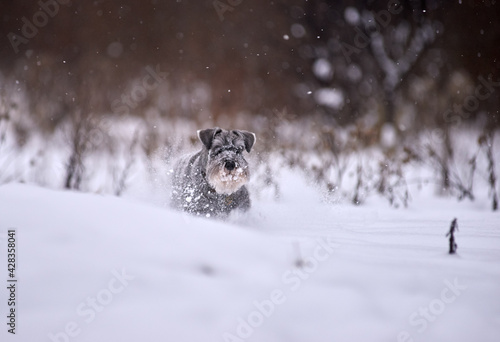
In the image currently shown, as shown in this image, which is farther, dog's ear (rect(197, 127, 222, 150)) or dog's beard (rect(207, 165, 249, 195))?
dog's ear (rect(197, 127, 222, 150))

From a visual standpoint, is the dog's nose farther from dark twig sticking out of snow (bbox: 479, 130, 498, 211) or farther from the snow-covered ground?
dark twig sticking out of snow (bbox: 479, 130, 498, 211)

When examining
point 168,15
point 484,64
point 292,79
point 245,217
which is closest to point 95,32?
point 168,15

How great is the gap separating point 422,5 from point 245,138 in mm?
9404

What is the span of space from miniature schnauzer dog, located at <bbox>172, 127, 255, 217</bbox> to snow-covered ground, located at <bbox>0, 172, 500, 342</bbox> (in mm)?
2066

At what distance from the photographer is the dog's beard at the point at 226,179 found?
4.73 metres

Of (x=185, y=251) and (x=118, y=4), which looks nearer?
(x=185, y=251)

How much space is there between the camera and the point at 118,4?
13.2m

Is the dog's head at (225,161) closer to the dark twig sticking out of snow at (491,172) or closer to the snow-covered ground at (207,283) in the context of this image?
the snow-covered ground at (207,283)

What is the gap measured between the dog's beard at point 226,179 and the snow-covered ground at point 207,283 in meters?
2.00

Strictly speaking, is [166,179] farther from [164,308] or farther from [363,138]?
[164,308]

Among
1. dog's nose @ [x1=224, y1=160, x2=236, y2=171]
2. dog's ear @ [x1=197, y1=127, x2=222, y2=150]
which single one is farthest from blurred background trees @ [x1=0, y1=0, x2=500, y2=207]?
dog's nose @ [x1=224, y1=160, x2=236, y2=171]

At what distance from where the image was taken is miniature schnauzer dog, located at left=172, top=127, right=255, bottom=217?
4.80 meters

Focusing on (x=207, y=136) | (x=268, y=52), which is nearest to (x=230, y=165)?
(x=207, y=136)

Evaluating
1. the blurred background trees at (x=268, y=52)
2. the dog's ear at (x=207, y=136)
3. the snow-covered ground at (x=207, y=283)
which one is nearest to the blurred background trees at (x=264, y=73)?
the blurred background trees at (x=268, y=52)
